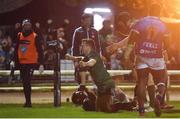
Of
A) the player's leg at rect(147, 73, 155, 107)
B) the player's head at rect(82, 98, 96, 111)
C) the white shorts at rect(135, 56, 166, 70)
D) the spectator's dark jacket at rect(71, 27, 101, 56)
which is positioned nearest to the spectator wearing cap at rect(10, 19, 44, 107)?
the spectator's dark jacket at rect(71, 27, 101, 56)

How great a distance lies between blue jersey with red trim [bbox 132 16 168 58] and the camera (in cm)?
1141

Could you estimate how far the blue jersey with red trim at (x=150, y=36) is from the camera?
1141 cm

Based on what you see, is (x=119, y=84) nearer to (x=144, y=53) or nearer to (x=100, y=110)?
(x=100, y=110)

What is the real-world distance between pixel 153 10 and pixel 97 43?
2.70 m

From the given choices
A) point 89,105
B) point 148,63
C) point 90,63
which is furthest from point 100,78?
point 148,63

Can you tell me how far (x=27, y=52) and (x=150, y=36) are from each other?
4.06m

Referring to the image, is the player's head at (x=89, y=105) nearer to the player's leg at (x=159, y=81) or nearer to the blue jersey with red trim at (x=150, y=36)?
the player's leg at (x=159, y=81)

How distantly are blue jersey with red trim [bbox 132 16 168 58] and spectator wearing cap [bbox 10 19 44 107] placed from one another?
3.77 meters

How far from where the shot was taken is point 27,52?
47.6 ft

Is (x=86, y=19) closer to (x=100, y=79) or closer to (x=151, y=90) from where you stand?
(x=100, y=79)

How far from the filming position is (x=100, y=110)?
12578 millimetres

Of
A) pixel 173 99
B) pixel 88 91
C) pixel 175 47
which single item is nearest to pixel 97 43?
pixel 88 91

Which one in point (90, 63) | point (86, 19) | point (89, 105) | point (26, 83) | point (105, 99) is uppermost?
point (86, 19)

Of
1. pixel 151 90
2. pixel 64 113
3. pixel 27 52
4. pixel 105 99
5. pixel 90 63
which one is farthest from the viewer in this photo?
pixel 27 52
